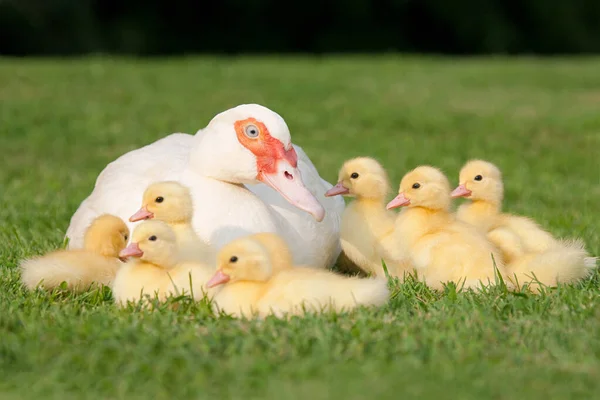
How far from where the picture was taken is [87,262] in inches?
186

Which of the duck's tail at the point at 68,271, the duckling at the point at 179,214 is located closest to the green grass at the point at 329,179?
the duck's tail at the point at 68,271

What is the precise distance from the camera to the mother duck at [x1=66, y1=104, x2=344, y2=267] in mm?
4641

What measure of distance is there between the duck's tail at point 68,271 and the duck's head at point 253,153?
2.14ft

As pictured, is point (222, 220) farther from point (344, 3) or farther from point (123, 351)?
point (344, 3)

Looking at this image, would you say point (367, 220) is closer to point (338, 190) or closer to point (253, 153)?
point (338, 190)

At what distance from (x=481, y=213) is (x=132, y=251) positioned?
6.82 ft

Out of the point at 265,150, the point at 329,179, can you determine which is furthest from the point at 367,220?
the point at 329,179

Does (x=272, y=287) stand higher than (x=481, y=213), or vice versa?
(x=481, y=213)

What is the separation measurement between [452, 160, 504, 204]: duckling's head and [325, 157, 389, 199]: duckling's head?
45 centimetres

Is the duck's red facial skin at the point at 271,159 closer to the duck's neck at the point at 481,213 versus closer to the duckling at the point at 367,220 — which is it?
the duckling at the point at 367,220

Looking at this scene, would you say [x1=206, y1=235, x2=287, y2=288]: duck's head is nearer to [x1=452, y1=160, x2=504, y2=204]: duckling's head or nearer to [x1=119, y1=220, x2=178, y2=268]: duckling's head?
[x1=119, y1=220, x2=178, y2=268]: duckling's head

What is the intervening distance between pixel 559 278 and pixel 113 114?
8.09 meters

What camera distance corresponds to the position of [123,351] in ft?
11.9

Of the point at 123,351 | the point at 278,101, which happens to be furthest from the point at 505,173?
the point at 123,351
